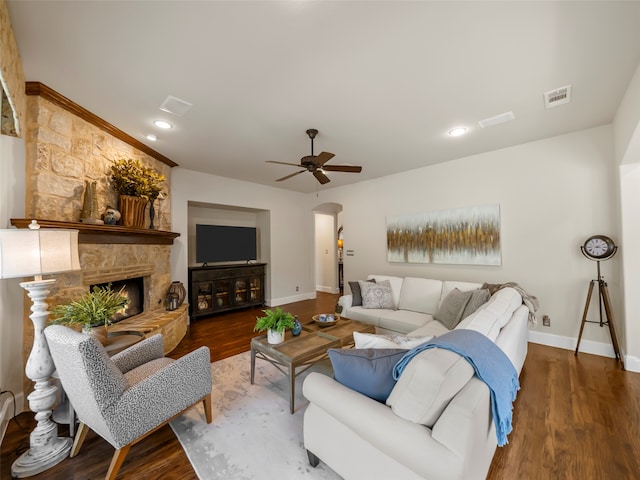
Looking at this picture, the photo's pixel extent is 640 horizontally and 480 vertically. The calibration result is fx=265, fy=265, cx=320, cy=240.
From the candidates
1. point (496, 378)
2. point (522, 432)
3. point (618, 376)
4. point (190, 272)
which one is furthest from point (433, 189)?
point (190, 272)

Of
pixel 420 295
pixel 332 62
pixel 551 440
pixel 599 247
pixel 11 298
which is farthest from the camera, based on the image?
pixel 420 295

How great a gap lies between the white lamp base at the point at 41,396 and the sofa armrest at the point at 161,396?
0.67 meters

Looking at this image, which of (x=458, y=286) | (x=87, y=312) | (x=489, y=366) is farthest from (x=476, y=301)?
(x=87, y=312)

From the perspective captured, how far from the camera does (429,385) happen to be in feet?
3.63

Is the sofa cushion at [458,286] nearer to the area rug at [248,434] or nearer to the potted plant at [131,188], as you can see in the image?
the area rug at [248,434]

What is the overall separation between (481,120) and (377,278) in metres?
2.53

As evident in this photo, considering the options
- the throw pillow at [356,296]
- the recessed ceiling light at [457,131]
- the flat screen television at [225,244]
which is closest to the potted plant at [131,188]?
the flat screen television at [225,244]

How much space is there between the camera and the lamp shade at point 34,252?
4.98ft

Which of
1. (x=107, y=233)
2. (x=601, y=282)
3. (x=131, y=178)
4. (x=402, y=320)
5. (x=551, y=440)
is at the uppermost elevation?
(x=131, y=178)

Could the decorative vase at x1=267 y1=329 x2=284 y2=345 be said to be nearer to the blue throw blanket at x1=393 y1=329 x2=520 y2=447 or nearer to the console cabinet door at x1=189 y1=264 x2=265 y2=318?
the blue throw blanket at x1=393 y1=329 x2=520 y2=447

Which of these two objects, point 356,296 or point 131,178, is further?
point 356,296

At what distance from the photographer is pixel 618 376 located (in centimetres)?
262

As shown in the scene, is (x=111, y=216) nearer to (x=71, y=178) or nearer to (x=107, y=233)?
(x=107, y=233)

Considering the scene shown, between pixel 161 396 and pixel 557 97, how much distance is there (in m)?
3.97
